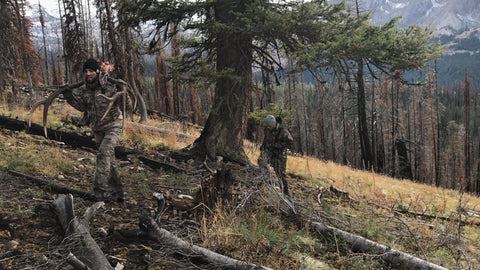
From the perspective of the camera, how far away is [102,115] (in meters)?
4.08

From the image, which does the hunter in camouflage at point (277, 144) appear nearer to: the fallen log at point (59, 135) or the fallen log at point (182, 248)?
the fallen log at point (182, 248)

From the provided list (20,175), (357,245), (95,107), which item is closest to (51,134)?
(20,175)

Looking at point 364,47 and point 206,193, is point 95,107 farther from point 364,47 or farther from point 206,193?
point 364,47

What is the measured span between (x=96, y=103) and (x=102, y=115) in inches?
7.3

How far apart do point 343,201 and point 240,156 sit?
277 centimetres

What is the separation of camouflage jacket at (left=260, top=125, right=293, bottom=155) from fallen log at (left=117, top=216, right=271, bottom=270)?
10.6 feet

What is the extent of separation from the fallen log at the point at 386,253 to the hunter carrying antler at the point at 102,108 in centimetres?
315

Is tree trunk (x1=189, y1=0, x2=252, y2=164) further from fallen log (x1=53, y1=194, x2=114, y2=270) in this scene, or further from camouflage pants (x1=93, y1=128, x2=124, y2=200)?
fallen log (x1=53, y1=194, x2=114, y2=270)

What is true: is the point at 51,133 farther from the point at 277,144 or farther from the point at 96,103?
the point at 277,144

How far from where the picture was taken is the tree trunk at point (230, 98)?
7.21 meters

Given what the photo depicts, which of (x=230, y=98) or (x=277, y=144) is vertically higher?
(x=230, y=98)

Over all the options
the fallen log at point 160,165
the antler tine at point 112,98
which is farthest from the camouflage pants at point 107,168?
the fallen log at point 160,165

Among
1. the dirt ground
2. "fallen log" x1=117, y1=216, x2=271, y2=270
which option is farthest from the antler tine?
"fallen log" x1=117, y1=216, x2=271, y2=270

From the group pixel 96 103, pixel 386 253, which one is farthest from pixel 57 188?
pixel 386 253
